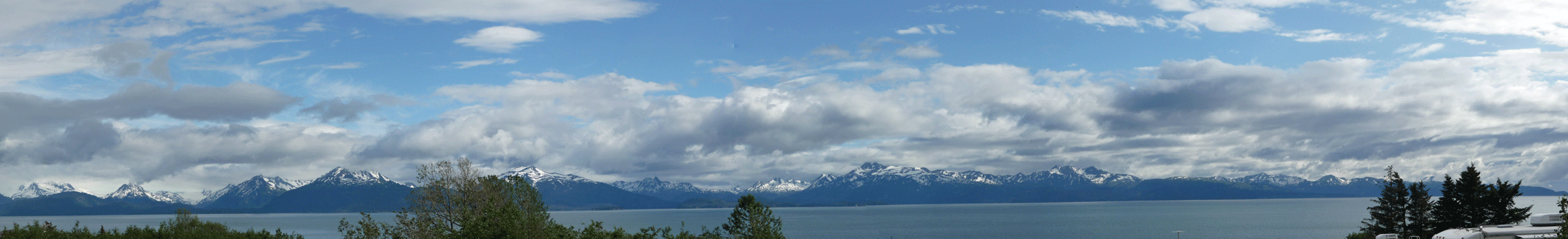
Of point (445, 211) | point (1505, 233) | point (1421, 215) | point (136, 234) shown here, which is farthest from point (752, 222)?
point (136, 234)

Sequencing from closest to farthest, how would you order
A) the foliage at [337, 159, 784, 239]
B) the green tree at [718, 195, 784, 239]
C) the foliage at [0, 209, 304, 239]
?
the foliage at [337, 159, 784, 239], the green tree at [718, 195, 784, 239], the foliage at [0, 209, 304, 239]

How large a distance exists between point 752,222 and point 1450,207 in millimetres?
52156

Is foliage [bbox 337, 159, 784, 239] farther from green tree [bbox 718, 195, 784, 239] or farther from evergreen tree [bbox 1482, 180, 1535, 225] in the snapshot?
evergreen tree [bbox 1482, 180, 1535, 225]

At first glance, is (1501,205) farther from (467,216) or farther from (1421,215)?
(467,216)

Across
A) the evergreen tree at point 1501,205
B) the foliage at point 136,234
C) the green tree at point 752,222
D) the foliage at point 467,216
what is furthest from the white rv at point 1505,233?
the foliage at point 136,234

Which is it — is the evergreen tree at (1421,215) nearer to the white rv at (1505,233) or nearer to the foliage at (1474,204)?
the foliage at (1474,204)

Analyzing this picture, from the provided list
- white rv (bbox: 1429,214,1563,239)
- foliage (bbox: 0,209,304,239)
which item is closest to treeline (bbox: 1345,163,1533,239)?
white rv (bbox: 1429,214,1563,239)

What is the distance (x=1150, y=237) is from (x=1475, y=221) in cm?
11581

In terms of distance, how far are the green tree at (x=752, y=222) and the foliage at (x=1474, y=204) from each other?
49878 millimetres

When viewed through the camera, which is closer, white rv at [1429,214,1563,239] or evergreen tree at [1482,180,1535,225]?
white rv at [1429,214,1563,239]

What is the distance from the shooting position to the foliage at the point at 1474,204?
6525 centimetres

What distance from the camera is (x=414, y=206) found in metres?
49.7

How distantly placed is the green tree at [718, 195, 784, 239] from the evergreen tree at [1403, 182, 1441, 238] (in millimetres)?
48637

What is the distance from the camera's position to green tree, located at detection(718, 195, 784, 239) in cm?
6366
